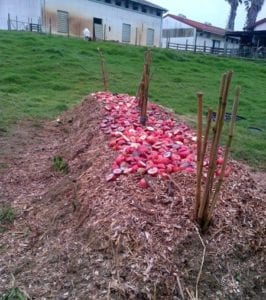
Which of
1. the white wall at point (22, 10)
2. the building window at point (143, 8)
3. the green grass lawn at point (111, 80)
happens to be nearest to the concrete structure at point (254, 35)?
the building window at point (143, 8)

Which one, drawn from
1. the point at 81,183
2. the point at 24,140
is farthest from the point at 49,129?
the point at 81,183

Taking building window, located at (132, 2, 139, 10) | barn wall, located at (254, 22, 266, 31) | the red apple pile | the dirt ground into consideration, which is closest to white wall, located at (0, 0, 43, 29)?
building window, located at (132, 2, 139, 10)

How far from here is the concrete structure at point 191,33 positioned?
35.2 metres

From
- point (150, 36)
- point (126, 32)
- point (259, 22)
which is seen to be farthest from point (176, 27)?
point (259, 22)

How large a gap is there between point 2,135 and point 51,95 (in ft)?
13.3

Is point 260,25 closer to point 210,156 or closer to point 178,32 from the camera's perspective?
point 178,32

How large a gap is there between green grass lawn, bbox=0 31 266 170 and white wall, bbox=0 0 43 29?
6.83m

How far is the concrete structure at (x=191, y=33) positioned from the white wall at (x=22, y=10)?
14.6 meters

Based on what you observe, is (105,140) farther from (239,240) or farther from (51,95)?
(51,95)

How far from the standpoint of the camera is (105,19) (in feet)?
88.7

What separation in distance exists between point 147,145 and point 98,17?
81.5 ft

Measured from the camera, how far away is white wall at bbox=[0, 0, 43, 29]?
22391mm

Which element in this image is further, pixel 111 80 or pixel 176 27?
pixel 176 27

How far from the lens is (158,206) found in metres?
2.74
